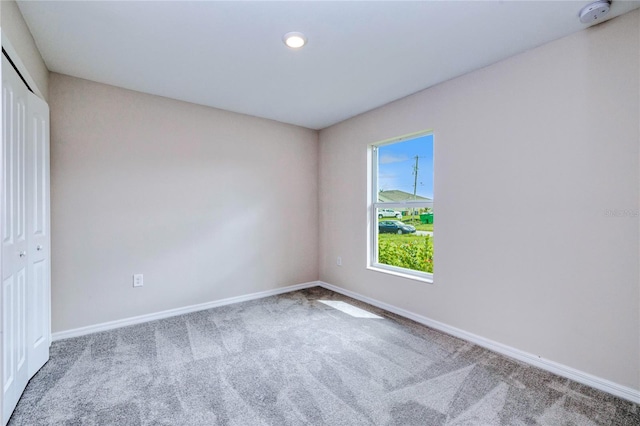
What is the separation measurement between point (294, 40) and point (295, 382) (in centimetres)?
237

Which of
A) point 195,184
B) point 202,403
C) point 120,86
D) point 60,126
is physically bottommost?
point 202,403

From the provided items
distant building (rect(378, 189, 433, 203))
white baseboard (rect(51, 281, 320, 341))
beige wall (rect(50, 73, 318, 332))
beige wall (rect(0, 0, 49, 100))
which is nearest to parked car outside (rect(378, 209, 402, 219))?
distant building (rect(378, 189, 433, 203))

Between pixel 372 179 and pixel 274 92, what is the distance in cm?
155

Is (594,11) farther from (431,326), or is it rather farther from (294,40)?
(431,326)

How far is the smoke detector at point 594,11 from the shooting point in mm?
1747

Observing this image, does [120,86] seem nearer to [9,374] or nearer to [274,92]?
[274,92]

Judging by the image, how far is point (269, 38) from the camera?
212 cm

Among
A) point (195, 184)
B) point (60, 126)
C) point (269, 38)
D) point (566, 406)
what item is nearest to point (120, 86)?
point (60, 126)

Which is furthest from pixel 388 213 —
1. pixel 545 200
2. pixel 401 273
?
pixel 545 200

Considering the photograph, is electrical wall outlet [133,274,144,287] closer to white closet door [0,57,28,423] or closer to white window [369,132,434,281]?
white closet door [0,57,28,423]

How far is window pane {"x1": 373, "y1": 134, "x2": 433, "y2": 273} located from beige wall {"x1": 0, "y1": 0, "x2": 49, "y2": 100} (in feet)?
10.4

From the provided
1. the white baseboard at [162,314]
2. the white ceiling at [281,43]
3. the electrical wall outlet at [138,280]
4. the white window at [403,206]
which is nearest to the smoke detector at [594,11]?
the white ceiling at [281,43]

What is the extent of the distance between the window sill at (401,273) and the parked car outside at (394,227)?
43 cm

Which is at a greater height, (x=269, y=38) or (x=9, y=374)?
(x=269, y=38)
